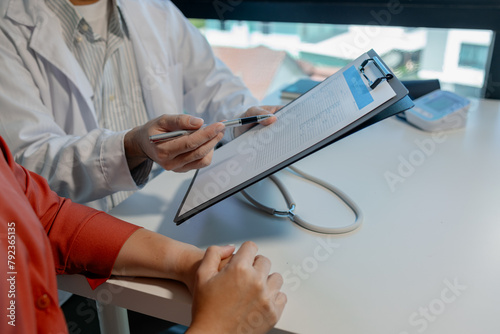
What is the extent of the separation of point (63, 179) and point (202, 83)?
59 centimetres

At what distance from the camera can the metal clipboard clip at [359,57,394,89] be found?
0.70 metres

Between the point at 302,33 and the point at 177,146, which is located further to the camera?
the point at 302,33

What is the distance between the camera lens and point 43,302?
24.3 inches

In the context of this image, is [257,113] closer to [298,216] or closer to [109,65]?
[298,216]

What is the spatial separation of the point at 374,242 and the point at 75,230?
1.70 ft

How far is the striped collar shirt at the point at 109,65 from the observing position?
115 cm

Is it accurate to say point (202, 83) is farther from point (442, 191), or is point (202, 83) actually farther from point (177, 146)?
point (442, 191)

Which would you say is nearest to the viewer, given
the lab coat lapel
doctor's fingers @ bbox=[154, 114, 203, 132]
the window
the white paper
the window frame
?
the white paper

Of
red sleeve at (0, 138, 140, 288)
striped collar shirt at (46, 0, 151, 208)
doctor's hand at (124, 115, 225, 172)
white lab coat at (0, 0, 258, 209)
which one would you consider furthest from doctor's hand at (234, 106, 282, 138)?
striped collar shirt at (46, 0, 151, 208)

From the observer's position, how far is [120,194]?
49.8 inches

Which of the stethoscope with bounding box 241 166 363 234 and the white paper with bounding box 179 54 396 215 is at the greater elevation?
the white paper with bounding box 179 54 396 215

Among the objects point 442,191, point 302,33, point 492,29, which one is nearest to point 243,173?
point 442,191

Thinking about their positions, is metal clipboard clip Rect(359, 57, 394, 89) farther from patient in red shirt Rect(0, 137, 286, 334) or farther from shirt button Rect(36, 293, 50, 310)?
shirt button Rect(36, 293, 50, 310)

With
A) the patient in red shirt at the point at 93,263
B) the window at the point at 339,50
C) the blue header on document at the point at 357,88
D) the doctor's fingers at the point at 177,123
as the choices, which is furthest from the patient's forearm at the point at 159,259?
the window at the point at 339,50
